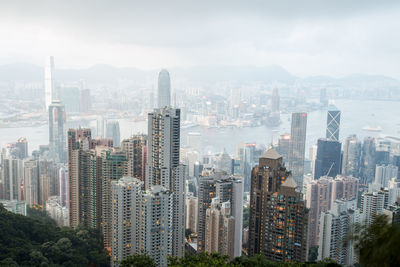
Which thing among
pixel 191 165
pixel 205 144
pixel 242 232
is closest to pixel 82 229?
pixel 242 232

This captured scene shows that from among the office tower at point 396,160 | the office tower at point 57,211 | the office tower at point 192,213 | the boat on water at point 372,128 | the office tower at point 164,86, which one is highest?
the office tower at point 164,86

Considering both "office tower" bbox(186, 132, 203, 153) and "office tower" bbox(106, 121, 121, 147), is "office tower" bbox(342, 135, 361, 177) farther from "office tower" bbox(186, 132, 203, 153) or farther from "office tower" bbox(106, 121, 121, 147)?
"office tower" bbox(106, 121, 121, 147)

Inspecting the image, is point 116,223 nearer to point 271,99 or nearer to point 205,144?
point 205,144

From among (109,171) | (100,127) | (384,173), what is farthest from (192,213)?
(384,173)

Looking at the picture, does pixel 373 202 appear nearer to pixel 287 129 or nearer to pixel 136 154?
pixel 136 154

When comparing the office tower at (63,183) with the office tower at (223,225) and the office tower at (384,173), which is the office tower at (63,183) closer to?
the office tower at (223,225)

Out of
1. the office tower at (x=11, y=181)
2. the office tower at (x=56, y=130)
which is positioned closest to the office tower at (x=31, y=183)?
the office tower at (x=11, y=181)
